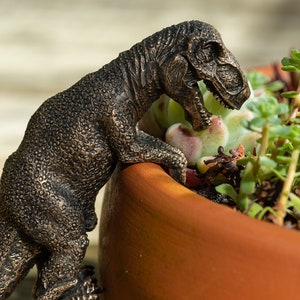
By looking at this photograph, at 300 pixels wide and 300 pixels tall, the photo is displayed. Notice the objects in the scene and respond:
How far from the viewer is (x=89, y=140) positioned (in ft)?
2.44

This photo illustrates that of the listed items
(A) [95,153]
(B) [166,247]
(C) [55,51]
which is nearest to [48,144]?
(A) [95,153]

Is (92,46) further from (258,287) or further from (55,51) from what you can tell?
(258,287)

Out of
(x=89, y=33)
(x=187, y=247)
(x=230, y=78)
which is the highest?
(x=230, y=78)

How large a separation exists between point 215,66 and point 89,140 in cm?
15

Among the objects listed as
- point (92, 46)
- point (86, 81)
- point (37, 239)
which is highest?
point (86, 81)

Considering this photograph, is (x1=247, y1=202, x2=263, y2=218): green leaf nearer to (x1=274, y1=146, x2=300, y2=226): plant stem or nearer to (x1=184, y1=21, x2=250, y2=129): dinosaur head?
(x1=274, y1=146, x2=300, y2=226): plant stem

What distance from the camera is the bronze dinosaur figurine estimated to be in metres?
0.74

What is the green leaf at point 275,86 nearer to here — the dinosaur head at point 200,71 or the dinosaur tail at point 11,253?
the dinosaur head at point 200,71

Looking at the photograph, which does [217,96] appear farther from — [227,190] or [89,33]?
[89,33]

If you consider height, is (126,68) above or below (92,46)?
above

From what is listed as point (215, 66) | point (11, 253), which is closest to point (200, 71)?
point (215, 66)

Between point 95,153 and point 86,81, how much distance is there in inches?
3.1

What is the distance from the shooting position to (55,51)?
1.75 m

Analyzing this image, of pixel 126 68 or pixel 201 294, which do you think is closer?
pixel 201 294
